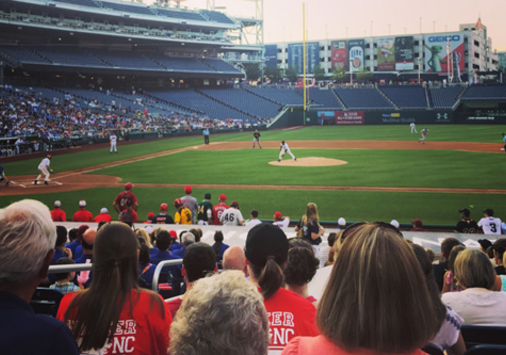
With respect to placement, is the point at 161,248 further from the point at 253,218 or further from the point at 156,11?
the point at 156,11

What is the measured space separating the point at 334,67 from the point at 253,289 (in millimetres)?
120105

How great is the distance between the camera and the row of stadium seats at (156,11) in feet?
218

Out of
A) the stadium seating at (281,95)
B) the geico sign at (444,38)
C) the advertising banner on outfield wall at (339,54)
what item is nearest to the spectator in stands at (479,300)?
the stadium seating at (281,95)

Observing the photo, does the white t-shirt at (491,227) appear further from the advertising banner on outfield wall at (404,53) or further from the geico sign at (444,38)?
the geico sign at (444,38)

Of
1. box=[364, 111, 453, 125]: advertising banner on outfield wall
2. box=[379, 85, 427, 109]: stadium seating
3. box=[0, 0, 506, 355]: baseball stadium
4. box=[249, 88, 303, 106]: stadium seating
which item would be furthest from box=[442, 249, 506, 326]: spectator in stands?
box=[379, 85, 427, 109]: stadium seating

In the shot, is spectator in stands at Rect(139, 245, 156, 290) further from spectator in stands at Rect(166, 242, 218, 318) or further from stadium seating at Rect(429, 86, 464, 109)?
stadium seating at Rect(429, 86, 464, 109)

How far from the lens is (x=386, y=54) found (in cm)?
10894

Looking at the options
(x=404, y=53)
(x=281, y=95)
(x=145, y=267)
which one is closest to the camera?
(x=145, y=267)

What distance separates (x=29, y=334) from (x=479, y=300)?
3840 millimetres

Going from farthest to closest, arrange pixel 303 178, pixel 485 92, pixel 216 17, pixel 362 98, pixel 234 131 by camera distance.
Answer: pixel 216 17 → pixel 362 98 → pixel 485 92 → pixel 234 131 → pixel 303 178

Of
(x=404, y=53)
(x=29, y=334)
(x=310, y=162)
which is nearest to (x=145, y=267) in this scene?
(x=29, y=334)

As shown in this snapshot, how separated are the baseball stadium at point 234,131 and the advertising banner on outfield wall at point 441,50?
31 centimetres

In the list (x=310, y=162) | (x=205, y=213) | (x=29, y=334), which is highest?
(x=29, y=334)

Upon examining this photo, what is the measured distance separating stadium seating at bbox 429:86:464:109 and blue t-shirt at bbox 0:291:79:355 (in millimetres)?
76703
